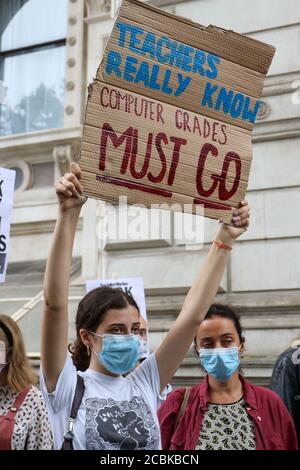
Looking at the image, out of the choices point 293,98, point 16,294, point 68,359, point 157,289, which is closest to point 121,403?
point 68,359

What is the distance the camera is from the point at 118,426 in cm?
242

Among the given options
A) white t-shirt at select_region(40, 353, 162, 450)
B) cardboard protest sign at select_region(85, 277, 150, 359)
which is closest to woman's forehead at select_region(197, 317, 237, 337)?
white t-shirt at select_region(40, 353, 162, 450)

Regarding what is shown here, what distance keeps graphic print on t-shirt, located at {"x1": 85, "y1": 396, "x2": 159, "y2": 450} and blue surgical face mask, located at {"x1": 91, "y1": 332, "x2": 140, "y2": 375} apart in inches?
6.6

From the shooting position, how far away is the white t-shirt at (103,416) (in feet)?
7.83

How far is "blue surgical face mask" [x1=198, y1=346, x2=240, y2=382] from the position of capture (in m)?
3.23

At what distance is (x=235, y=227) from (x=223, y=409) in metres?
0.85

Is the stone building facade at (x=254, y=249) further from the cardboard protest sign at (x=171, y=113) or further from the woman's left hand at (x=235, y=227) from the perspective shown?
the cardboard protest sign at (x=171, y=113)

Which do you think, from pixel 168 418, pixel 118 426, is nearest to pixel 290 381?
pixel 168 418

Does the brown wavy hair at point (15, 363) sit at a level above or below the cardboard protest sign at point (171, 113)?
below

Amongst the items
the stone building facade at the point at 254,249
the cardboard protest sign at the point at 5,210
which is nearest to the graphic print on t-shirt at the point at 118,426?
the cardboard protest sign at the point at 5,210

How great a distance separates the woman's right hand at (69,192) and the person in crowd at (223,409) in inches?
46.2

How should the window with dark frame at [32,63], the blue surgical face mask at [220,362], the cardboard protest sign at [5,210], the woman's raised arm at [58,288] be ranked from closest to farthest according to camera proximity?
the woman's raised arm at [58,288] < the blue surgical face mask at [220,362] < the cardboard protest sign at [5,210] < the window with dark frame at [32,63]

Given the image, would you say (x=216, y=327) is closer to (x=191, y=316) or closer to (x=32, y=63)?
(x=191, y=316)

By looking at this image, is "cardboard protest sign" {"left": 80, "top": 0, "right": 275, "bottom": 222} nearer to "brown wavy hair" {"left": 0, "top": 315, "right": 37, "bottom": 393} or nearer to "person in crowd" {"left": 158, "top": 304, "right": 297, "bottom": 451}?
"person in crowd" {"left": 158, "top": 304, "right": 297, "bottom": 451}
